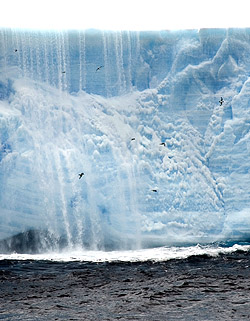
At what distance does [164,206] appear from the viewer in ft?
45.9

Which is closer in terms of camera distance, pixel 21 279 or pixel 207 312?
pixel 207 312

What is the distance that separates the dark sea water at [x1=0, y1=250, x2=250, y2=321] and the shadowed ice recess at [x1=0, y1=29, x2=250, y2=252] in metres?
1.31

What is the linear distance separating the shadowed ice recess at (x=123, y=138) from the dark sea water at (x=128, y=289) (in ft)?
4.30

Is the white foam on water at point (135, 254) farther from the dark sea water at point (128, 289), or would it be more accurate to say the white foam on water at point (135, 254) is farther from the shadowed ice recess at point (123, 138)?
the shadowed ice recess at point (123, 138)

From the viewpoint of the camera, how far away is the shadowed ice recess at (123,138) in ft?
44.7

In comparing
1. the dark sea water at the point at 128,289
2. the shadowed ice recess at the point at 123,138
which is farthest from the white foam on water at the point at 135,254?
the shadowed ice recess at the point at 123,138

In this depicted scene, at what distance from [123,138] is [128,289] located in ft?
15.6

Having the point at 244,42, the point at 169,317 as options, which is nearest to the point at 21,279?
the point at 169,317

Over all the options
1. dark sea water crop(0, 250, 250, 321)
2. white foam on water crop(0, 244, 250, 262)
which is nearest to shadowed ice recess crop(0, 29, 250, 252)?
white foam on water crop(0, 244, 250, 262)

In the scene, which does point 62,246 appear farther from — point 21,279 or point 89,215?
point 21,279

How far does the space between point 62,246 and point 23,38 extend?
5397mm

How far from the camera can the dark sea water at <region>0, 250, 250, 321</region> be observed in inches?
376

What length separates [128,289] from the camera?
35.2ft

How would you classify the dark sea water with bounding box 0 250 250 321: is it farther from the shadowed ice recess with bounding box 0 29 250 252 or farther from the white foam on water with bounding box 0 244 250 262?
the shadowed ice recess with bounding box 0 29 250 252
